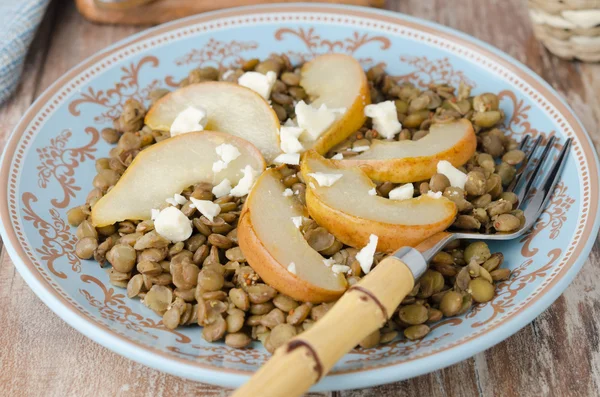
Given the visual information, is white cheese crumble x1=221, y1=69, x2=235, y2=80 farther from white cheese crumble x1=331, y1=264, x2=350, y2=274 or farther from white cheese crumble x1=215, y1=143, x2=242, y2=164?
white cheese crumble x1=331, y1=264, x2=350, y2=274

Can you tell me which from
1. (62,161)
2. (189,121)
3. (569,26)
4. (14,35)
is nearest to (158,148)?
(189,121)

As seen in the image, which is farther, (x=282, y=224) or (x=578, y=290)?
(x=578, y=290)

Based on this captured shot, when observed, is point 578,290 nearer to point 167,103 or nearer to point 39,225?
point 167,103

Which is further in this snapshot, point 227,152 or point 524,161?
point 524,161

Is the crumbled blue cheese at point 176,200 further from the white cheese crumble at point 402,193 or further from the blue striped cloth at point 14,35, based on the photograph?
the blue striped cloth at point 14,35

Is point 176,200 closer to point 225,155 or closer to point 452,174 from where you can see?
point 225,155

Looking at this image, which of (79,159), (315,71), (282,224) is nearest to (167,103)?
(79,159)

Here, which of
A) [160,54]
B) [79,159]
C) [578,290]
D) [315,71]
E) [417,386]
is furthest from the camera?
[160,54]

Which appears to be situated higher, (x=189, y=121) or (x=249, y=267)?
(x=189, y=121)
